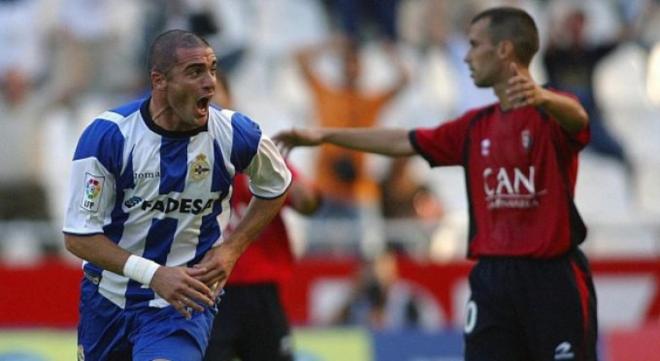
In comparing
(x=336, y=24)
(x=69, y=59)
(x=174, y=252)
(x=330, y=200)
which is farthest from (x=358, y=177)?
(x=174, y=252)

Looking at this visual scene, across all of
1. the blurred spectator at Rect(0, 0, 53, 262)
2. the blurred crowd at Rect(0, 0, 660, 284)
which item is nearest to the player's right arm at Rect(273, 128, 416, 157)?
the blurred crowd at Rect(0, 0, 660, 284)

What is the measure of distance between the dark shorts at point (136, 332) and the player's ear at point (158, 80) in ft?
3.37

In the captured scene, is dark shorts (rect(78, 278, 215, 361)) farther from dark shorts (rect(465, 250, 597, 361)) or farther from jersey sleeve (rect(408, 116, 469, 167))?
jersey sleeve (rect(408, 116, 469, 167))

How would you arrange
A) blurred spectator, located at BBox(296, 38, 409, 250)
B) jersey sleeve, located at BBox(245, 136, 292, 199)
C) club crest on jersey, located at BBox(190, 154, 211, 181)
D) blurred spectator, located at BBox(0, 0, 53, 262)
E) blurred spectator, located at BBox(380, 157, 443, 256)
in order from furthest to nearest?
1. blurred spectator, located at BBox(0, 0, 53, 262)
2. blurred spectator, located at BBox(380, 157, 443, 256)
3. blurred spectator, located at BBox(296, 38, 409, 250)
4. jersey sleeve, located at BBox(245, 136, 292, 199)
5. club crest on jersey, located at BBox(190, 154, 211, 181)

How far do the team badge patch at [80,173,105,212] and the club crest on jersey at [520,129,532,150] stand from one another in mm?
2378

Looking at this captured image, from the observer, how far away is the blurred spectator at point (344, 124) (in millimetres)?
14844

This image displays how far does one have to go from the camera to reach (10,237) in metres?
15.5

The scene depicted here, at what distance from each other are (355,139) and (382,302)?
5118mm

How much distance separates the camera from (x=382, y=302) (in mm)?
13742

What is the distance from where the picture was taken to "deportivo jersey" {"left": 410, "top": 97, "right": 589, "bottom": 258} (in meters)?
8.25

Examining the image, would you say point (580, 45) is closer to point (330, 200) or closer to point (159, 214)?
point (330, 200)

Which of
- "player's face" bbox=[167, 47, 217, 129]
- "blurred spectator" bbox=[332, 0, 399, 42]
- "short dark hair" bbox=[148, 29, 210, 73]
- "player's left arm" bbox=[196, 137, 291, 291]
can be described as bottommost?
"player's left arm" bbox=[196, 137, 291, 291]

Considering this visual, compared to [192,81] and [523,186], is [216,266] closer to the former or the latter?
[192,81]

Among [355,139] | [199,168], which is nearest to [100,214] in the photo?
[199,168]
